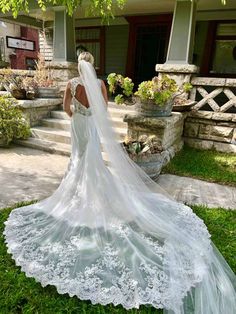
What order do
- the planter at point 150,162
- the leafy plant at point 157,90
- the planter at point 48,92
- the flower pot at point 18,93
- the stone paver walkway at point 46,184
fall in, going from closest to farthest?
the stone paver walkway at point 46,184
the planter at point 150,162
the leafy plant at point 157,90
the flower pot at point 18,93
the planter at point 48,92

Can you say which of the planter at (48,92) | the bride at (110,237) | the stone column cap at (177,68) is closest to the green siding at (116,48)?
the planter at (48,92)

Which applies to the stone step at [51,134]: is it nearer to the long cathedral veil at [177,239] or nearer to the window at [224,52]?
the long cathedral veil at [177,239]

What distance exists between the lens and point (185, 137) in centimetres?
677

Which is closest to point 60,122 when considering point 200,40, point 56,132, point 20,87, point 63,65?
point 56,132

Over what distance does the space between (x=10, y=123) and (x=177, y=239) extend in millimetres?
4739

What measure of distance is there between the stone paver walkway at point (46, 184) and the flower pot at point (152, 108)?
119 centimetres

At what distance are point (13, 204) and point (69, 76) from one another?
5.16 m

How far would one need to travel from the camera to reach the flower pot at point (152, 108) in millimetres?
5100

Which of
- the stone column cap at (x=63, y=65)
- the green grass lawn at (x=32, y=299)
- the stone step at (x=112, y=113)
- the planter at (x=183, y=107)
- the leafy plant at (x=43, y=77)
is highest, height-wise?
the stone column cap at (x=63, y=65)

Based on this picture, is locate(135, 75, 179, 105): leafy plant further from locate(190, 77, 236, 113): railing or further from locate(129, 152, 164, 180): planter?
locate(190, 77, 236, 113): railing

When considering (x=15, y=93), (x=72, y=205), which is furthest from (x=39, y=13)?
(x=72, y=205)

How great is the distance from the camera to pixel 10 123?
6105mm

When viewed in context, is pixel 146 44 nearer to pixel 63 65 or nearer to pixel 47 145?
pixel 63 65

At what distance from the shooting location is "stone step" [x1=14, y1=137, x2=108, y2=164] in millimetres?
5973
